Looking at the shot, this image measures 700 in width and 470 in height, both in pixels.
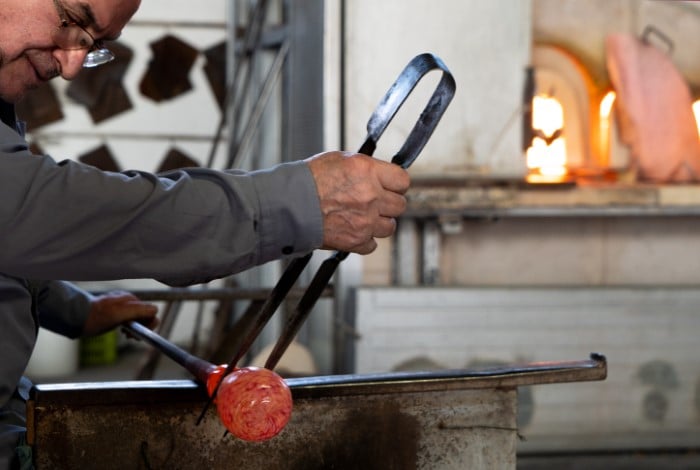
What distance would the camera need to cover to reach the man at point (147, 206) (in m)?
1.20

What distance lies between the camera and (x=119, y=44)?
22.0ft

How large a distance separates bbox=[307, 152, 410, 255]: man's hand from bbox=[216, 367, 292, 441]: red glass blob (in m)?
0.27

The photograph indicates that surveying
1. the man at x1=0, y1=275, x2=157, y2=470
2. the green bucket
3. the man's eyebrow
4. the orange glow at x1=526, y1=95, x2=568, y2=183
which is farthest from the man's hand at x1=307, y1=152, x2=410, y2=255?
the green bucket

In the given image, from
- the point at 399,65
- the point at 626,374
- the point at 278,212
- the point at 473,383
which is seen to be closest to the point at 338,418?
the point at 473,383

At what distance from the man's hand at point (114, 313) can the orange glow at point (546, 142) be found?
7.35ft

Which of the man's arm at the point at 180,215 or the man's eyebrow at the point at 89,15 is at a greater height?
the man's eyebrow at the point at 89,15

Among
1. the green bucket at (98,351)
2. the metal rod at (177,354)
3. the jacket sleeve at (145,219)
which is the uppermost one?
the jacket sleeve at (145,219)

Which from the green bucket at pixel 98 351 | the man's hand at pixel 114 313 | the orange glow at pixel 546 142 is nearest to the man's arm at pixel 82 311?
the man's hand at pixel 114 313

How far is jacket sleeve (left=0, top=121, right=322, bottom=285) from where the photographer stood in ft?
3.90

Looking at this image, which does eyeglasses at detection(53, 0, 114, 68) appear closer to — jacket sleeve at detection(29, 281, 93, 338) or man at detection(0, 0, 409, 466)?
man at detection(0, 0, 409, 466)

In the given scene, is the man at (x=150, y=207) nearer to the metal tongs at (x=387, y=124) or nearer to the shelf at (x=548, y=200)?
the metal tongs at (x=387, y=124)

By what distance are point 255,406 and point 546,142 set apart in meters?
2.90

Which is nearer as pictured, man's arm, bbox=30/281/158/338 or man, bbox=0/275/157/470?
man, bbox=0/275/157/470

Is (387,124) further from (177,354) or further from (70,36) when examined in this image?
(177,354)
